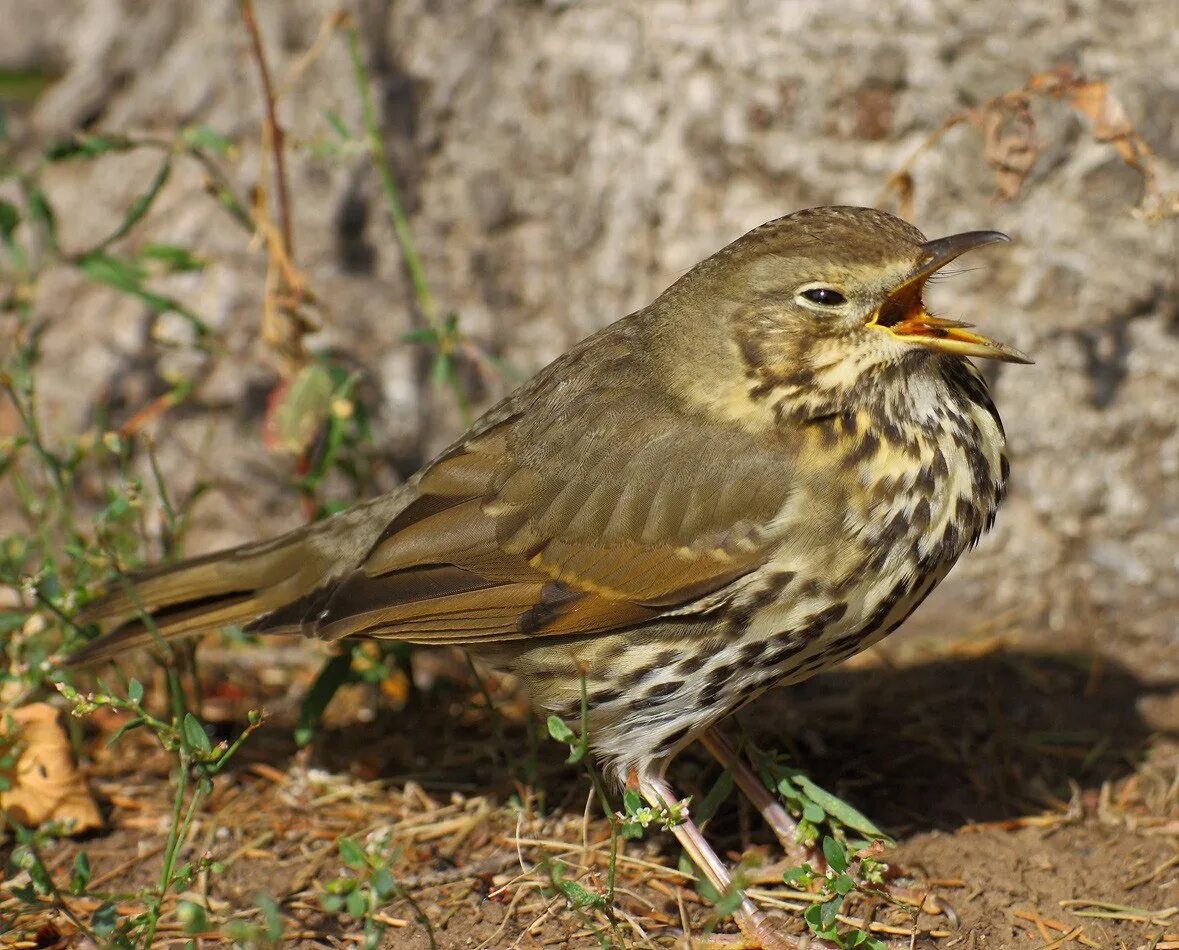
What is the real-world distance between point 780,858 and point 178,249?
2352mm

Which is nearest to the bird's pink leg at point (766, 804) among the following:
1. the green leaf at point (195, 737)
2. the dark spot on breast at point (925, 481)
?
the dark spot on breast at point (925, 481)

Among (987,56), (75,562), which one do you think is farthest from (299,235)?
(987,56)

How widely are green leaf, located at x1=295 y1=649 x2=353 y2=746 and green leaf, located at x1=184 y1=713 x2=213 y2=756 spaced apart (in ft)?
2.92

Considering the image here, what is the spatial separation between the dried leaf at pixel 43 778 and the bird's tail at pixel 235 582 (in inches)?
11.1

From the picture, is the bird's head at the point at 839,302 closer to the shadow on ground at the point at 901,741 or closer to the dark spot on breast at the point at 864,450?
the dark spot on breast at the point at 864,450

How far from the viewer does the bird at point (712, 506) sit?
10.0 ft

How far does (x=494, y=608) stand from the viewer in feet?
10.9

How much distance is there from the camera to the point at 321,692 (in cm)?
376

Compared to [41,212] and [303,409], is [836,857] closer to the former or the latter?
[303,409]

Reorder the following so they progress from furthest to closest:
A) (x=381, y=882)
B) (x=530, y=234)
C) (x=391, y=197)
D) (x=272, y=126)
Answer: (x=530, y=234)
(x=391, y=197)
(x=272, y=126)
(x=381, y=882)

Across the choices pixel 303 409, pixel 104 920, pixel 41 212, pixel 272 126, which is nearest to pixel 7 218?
pixel 41 212

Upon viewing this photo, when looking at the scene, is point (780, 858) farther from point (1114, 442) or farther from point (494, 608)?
point (1114, 442)

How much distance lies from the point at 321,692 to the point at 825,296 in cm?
167

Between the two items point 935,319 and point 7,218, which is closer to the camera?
point 935,319
